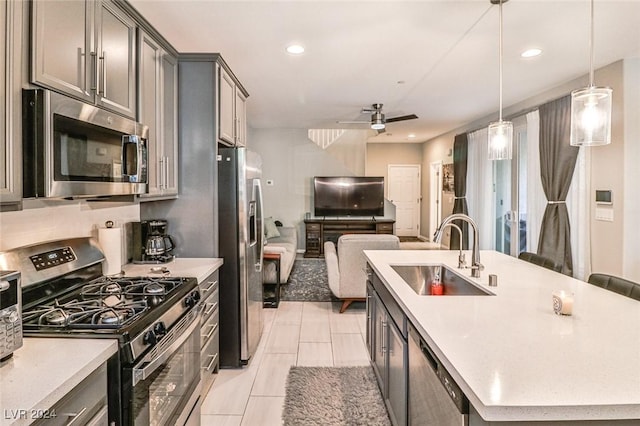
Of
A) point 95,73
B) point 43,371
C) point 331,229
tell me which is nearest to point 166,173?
point 95,73

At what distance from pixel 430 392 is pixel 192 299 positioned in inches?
50.9

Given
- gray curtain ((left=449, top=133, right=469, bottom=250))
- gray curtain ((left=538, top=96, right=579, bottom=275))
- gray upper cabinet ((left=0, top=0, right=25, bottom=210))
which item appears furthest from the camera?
gray curtain ((left=449, top=133, right=469, bottom=250))

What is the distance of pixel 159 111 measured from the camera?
2520mm

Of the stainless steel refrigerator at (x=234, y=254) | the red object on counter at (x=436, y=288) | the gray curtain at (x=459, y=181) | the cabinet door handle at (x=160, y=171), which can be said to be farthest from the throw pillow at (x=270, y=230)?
the red object on counter at (x=436, y=288)

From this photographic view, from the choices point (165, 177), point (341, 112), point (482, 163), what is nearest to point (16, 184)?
point (165, 177)

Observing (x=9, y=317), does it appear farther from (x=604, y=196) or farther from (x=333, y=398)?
(x=604, y=196)

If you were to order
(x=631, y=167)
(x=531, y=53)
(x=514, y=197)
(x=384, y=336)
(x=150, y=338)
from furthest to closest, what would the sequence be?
1. (x=514, y=197)
2. (x=631, y=167)
3. (x=531, y=53)
4. (x=384, y=336)
5. (x=150, y=338)

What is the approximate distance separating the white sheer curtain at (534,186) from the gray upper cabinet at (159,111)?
429 cm

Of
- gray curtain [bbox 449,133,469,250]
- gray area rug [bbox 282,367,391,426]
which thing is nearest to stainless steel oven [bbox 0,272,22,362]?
gray area rug [bbox 282,367,391,426]

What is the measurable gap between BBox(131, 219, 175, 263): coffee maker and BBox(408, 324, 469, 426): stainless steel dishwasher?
1.86 m

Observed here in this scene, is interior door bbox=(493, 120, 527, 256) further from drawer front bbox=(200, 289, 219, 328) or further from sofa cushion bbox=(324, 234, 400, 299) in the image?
drawer front bbox=(200, 289, 219, 328)

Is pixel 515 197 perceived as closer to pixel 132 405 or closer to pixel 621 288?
pixel 621 288

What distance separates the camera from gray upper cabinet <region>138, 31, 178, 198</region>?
7.57ft

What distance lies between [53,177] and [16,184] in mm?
129
